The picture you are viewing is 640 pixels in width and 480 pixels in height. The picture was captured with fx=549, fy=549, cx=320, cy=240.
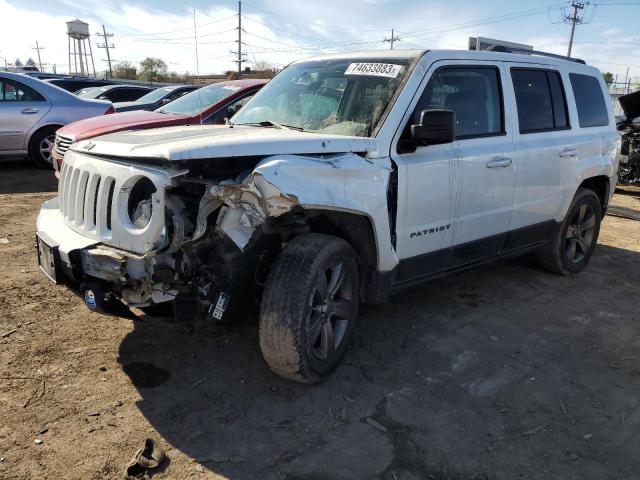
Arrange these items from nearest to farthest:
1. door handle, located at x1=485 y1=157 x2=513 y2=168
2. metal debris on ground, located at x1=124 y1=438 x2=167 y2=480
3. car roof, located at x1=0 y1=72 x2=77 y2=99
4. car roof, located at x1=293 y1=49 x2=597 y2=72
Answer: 1. metal debris on ground, located at x1=124 y1=438 x2=167 y2=480
2. car roof, located at x1=293 y1=49 x2=597 y2=72
3. door handle, located at x1=485 y1=157 x2=513 y2=168
4. car roof, located at x1=0 y1=72 x2=77 y2=99

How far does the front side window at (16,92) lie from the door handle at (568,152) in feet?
28.2

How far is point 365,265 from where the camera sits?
362cm

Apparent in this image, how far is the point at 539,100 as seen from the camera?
4.74m

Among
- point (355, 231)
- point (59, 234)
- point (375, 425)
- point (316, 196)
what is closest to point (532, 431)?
point (375, 425)

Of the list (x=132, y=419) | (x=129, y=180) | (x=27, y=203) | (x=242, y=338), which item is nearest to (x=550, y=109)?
(x=242, y=338)

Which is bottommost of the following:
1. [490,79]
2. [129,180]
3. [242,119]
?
[129,180]

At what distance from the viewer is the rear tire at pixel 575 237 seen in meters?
5.35

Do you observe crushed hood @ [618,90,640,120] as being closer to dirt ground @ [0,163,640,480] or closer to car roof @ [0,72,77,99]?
dirt ground @ [0,163,640,480]

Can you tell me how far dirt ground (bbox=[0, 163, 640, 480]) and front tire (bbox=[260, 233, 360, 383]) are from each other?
0.21 meters

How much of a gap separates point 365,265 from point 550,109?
2514mm

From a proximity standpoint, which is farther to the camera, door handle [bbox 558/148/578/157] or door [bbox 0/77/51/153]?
door [bbox 0/77/51/153]

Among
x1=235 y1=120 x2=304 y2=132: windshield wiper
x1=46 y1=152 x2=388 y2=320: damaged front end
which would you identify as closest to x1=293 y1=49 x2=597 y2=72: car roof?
x1=235 y1=120 x2=304 y2=132: windshield wiper

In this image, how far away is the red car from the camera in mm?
6887

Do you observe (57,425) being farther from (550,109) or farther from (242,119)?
(550,109)
